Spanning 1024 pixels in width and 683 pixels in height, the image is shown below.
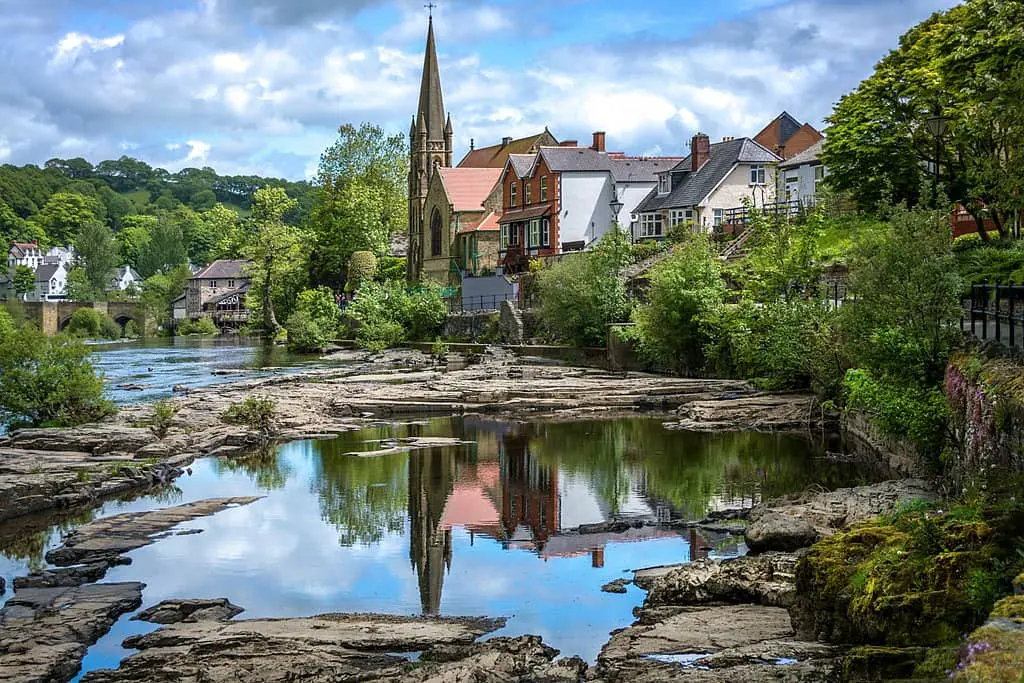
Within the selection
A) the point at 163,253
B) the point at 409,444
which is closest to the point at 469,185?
the point at 409,444

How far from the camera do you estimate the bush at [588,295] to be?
53.7 meters

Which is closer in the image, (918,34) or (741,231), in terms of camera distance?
(918,34)

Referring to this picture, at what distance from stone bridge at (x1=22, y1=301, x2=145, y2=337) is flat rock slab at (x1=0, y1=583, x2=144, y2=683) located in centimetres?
9982

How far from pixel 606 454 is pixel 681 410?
24.4 feet

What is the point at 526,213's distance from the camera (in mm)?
82312

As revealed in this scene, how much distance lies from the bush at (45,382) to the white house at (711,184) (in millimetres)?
43875

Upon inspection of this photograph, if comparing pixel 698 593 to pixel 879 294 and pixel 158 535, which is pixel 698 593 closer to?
pixel 158 535

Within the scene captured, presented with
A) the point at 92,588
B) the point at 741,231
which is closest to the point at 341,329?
the point at 741,231

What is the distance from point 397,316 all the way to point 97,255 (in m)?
100

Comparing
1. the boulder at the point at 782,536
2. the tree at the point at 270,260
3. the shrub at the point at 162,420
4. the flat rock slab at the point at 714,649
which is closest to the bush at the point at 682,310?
the shrub at the point at 162,420

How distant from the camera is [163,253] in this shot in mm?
187750

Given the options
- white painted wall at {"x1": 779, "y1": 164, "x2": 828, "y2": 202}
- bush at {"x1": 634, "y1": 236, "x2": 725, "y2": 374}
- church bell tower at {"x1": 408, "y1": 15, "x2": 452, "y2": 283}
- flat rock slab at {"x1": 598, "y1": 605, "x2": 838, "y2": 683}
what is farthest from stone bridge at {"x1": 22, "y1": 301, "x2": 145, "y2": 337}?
flat rock slab at {"x1": 598, "y1": 605, "x2": 838, "y2": 683}

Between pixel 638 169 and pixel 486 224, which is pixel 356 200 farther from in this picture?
pixel 638 169

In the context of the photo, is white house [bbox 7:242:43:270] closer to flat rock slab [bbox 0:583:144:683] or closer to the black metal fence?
flat rock slab [bbox 0:583:144:683]
